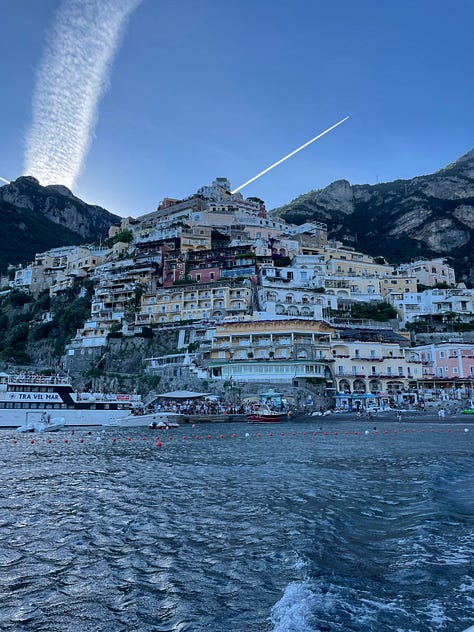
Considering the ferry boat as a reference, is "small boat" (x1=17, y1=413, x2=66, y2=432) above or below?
below

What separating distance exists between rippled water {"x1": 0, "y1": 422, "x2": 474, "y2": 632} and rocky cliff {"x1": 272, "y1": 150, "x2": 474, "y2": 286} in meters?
103

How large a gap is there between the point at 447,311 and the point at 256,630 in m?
73.1

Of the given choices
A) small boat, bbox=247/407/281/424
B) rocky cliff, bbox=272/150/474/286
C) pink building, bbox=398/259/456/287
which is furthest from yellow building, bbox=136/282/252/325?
rocky cliff, bbox=272/150/474/286

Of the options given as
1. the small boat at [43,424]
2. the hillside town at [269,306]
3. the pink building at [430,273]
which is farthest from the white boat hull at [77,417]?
the pink building at [430,273]

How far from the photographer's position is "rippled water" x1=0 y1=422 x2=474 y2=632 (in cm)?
557

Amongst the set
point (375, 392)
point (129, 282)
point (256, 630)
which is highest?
point (129, 282)

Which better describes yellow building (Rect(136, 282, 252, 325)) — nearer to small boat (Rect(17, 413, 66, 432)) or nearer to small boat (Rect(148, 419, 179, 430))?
small boat (Rect(148, 419, 179, 430))

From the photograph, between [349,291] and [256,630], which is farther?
[349,291]

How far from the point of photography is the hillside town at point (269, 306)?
185ft

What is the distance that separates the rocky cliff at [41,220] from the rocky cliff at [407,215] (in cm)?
7147

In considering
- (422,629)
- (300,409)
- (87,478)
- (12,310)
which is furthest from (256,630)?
(12,310)

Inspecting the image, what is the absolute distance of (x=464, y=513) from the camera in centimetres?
1000

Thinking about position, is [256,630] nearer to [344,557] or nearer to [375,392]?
[344,557]

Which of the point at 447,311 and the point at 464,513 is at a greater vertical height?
the point at 447,311
